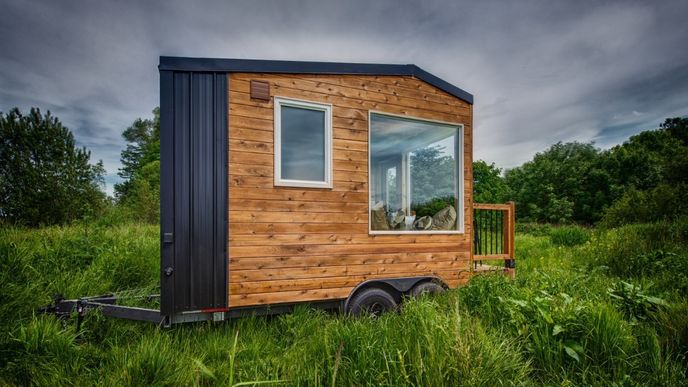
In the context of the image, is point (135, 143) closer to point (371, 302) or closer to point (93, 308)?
point (93, 308)

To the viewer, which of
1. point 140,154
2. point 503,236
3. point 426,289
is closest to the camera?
point 426,289

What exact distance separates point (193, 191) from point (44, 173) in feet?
54.7

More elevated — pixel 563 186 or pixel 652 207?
pixel 563 186

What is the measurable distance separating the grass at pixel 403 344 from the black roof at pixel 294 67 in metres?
2.57

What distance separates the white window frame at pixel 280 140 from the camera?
11.3 feet

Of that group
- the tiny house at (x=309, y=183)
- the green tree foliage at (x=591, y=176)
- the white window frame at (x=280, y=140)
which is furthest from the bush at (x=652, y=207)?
the green tree foliage at (x=591, y=176)

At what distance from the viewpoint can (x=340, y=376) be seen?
2107mm

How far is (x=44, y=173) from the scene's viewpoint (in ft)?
47.1

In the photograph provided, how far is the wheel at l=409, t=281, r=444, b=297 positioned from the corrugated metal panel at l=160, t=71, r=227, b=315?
2.25 metres

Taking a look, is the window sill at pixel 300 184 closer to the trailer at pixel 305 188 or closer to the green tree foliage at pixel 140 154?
the trailer at pixel 305 188

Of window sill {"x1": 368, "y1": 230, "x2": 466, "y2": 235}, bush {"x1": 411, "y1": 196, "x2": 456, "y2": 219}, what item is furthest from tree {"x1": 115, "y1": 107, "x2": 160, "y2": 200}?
window sill {"x1": 368, "y1": 230, "x2": 466, "y2": 235}

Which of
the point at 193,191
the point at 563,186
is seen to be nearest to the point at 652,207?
the point at 193,191

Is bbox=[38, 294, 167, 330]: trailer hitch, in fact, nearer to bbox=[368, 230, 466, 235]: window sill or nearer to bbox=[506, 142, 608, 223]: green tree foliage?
bbox=[368, 230, 466, 235]: window sill

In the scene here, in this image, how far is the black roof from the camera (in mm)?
3123
